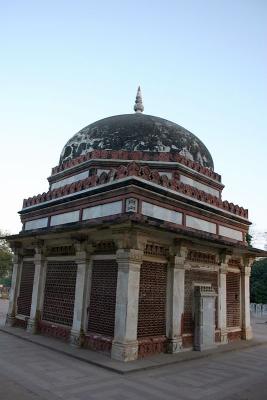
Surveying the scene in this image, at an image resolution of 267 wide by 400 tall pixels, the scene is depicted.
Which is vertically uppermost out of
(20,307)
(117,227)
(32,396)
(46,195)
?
(46,195)

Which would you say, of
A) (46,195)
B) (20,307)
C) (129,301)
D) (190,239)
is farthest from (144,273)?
(20,307)

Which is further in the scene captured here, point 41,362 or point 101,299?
point 101,299

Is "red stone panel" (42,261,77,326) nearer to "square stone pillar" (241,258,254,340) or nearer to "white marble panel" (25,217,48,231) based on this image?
"white marble panel" (25,217,48,231)

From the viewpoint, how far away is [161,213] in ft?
38.4

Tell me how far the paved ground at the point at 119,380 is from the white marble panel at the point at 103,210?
177 inches

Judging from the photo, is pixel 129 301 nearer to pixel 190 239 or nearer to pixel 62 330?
pixel 190 239

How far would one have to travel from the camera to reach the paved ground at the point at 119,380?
748cm

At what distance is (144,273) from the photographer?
1112cm

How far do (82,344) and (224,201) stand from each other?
801 cm

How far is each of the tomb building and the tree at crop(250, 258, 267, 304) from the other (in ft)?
80.5

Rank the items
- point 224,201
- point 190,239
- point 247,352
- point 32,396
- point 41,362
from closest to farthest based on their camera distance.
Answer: point 32,396
point 41,362
point 190,239
point 247,352
point 224,201

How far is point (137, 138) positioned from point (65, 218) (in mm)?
4546

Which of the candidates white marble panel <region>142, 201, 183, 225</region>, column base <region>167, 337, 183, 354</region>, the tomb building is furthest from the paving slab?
white marble panel <region>142, 201, 183, 225</region>

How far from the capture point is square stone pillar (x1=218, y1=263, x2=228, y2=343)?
45.2 ft
